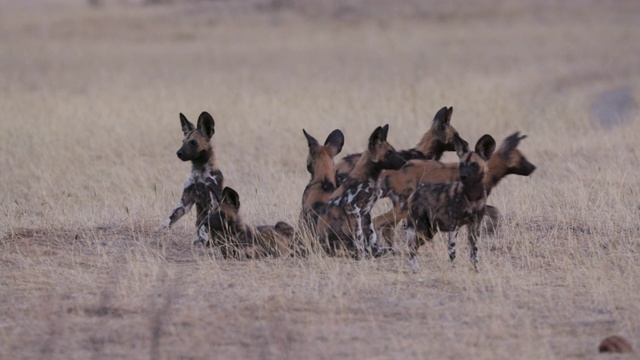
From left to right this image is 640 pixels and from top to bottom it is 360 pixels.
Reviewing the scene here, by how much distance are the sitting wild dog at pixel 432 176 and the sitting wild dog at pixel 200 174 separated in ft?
4.32

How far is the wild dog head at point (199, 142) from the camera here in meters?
8.46

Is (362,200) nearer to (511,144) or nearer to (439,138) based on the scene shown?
(511,144)

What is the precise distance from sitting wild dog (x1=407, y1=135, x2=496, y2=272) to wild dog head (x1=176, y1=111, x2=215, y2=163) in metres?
2.00

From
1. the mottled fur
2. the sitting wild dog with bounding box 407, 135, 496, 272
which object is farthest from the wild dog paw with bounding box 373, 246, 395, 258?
the mottled fur

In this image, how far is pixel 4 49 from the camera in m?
29.8

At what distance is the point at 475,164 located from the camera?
23.0ft

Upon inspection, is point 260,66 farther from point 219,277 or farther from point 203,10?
point 219,277

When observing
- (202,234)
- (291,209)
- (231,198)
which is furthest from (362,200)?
(291,209)

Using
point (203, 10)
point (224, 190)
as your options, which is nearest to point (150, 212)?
point (224, 190)

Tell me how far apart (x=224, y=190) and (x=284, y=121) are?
278 inches

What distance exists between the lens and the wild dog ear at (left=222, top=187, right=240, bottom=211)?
25.6ft

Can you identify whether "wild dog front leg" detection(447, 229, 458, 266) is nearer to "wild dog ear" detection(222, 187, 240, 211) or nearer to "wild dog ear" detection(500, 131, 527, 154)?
"wild dog ear" detection(500, 131, 527, 154)

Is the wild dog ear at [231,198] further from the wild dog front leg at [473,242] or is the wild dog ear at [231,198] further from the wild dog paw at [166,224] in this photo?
the wild dog front leg at [473,242]

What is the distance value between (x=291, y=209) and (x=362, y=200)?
Answer: 182 cm
